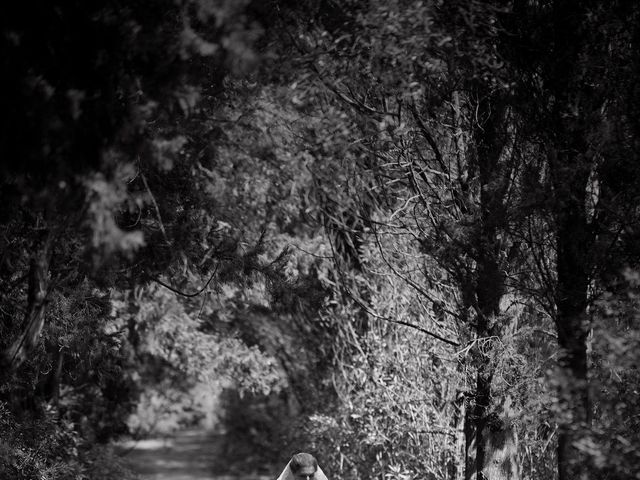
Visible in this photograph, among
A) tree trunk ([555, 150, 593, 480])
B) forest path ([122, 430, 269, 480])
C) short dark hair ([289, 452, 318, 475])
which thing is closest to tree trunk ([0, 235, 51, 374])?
short dark hair ([289, 452, 318, 475])

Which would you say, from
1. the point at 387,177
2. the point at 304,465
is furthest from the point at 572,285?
the point at 304,465

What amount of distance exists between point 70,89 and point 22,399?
Result: 22.9 ft

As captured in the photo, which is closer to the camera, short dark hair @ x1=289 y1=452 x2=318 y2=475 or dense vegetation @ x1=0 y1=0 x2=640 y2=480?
dense vegetation @ x1=0 y1=0 x2=640 y2=480

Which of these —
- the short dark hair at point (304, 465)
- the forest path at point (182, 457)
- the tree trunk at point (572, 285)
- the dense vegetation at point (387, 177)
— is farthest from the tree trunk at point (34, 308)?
the forest path at point (182, 457)

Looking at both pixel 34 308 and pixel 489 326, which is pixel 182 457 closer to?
pixel 489 326

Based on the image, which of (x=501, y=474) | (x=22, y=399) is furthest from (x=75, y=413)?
(x=501, y=474)

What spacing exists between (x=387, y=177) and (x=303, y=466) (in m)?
2.84

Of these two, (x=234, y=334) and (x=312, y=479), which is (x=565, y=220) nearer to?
(x=312, y=479)

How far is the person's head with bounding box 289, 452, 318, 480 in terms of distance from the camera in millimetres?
7168

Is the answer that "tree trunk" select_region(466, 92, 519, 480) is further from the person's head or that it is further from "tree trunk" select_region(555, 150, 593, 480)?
the person's head

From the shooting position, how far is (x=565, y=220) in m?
6.57

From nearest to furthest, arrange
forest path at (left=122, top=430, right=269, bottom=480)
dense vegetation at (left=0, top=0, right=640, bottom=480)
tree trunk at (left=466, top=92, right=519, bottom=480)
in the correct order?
dense vegetation at (left=0, top=0, right=640, bottom=480) < tree trunk at (left=466, top=92, right=519, bottom=480) < forest path at (left=122, top=430, right=269, bottom=480)

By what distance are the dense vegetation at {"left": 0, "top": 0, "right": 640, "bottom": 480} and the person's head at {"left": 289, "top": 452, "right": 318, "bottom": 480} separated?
1482 mm

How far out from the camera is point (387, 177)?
781 centimetres
